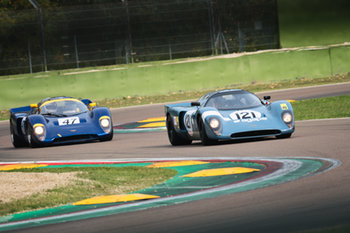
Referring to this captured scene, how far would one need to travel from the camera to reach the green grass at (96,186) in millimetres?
7477

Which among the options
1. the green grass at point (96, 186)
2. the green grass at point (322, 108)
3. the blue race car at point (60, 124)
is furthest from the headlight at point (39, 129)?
the green grass at point (322, 108)

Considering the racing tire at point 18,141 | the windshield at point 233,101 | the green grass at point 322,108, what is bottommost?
the racing tire at point 18,141

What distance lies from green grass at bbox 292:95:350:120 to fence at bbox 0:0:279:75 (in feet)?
26.4

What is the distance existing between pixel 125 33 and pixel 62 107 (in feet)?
39.2

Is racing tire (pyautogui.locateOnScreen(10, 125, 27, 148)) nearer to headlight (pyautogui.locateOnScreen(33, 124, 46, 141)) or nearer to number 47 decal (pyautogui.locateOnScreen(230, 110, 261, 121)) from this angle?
headlight (pyautogui.locateOnScreen(33, 124, 46, 141))

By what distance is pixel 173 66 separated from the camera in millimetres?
26875

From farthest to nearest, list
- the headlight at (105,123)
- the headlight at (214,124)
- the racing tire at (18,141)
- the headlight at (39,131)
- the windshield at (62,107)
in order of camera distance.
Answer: the racing tire at (18,141) < the windshield at (62,107) < the headlight at (105,123) < the headlight at (39,131) < the headlight at (214,124)

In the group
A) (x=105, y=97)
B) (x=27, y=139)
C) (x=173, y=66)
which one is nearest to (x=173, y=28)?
(x=173, y=66)

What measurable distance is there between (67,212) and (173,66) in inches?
794

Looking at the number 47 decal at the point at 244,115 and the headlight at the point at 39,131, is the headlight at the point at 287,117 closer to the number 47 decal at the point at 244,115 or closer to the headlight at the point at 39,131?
the number 47 decal at the point at 244,115

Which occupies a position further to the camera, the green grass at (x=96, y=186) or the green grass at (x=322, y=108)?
the green grass at (x=322, y=108)

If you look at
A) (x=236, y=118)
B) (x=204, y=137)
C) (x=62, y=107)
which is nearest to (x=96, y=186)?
(x=204, y=137)

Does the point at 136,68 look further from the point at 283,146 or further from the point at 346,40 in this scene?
the point at 283,146

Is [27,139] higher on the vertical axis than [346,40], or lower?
lower
